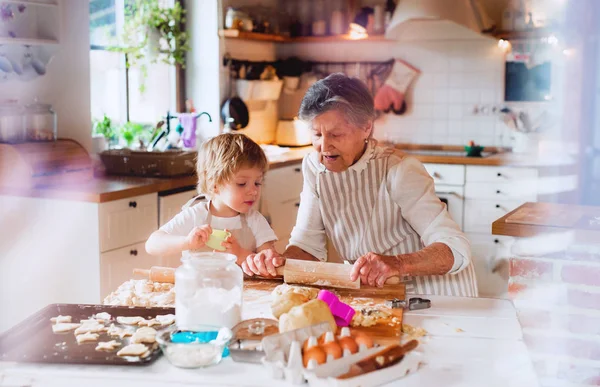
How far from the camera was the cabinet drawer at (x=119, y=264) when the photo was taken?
3035 millimetres

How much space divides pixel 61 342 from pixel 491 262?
355 centimetres

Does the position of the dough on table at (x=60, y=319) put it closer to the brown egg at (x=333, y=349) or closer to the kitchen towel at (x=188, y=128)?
the brown egg at (x=333, y=349)

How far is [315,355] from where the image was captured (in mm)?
1245

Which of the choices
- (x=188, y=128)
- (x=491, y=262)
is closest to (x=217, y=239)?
(x=188, y=128)

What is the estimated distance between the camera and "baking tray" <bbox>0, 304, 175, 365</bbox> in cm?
135

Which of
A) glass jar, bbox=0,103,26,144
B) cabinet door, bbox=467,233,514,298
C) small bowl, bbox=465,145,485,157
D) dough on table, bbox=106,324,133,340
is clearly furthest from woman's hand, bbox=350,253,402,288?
small bowl, bbox=465,145,485,157

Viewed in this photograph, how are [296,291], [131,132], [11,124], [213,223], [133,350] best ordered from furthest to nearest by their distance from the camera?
1. [131,132]
2. [11,124]
3. [213,223]
4. [296,291]
5. [133,350]

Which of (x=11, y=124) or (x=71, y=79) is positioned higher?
(x=71, y=79)

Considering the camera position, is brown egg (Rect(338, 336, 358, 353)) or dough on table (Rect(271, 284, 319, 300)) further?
dough on table (Rect(271, 284, 319, 300))

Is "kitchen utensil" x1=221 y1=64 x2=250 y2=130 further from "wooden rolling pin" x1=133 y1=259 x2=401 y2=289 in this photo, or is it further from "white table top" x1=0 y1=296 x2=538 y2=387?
"white table top" x1=0 y1=296 x2=538 y2=387

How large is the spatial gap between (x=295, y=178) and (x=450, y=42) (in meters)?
1.45

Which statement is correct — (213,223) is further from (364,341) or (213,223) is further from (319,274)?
(364,341)

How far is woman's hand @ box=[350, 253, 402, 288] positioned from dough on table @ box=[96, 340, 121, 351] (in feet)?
1.89

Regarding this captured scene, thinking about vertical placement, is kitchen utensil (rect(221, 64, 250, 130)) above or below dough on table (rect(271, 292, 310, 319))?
above
